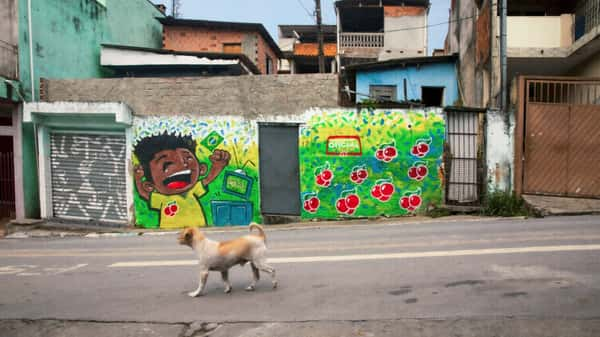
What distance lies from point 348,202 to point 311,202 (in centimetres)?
95

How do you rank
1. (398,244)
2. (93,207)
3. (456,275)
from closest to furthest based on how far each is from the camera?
(456,275) → (398,244) → (93,207)

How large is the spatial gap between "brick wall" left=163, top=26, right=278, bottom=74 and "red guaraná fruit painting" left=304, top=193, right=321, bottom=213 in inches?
574

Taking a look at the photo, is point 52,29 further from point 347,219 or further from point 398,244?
point 398,244

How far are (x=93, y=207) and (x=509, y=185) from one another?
11143 millimetres

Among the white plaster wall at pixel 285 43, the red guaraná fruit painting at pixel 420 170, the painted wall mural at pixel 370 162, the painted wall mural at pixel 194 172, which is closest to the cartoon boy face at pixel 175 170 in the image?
the painted wall mural at pixel 194 172

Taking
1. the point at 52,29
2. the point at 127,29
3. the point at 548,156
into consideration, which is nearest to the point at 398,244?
the point at 548,156

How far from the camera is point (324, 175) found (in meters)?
11.9

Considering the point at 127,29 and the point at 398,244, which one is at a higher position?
the point at 127,29

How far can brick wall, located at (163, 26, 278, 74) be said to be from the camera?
24812 millimetres

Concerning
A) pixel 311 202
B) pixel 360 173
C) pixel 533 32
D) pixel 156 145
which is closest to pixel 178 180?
pixel 156 145

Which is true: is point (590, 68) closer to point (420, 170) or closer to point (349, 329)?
point (420, 170)

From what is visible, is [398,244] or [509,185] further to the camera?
[509,185]

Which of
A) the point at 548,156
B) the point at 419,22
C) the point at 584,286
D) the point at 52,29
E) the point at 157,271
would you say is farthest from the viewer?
the point at 419,22

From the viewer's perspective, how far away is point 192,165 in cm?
1239
